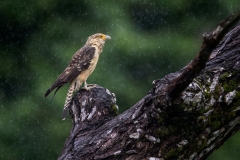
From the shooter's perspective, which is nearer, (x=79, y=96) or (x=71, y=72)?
(x=79, y=96)

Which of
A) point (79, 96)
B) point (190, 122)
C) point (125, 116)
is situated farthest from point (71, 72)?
point (190, 122)

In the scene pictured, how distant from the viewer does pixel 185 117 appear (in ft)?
8.52

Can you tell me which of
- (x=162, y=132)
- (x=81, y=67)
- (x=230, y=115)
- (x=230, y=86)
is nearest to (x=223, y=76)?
(x=230, y=86)

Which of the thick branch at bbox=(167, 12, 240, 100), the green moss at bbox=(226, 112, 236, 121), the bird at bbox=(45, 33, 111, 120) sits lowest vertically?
the green moss at bbox=(226, 112, 236, 121)

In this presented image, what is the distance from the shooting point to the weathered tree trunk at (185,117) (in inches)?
101

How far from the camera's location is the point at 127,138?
2.79m

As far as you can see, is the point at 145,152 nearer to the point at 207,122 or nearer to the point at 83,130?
the point at 207,122

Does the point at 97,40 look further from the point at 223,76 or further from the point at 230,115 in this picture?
the point at 230,115

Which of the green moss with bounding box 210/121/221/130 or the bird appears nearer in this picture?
the green moss with bounding box 210/121/221/130

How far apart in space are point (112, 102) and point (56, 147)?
4.82 m

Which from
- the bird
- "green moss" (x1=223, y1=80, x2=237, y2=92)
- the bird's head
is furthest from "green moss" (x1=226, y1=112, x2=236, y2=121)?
the bird's head

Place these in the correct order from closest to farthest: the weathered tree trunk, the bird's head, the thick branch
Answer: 1. the thick branch
2. the weathered tree trunk
3. the bird's head

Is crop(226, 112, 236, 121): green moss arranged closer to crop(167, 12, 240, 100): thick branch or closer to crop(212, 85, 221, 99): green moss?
crop(212, 85, 221, 99): green moss

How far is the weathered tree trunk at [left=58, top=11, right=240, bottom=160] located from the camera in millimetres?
2566
